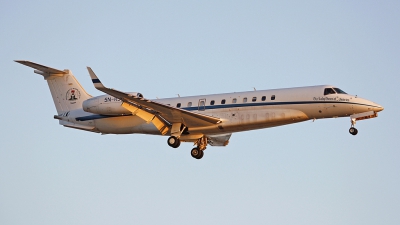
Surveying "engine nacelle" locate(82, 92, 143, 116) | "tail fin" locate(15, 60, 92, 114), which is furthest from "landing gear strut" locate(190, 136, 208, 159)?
"tail fin" locate(15, 60, 92, 114)

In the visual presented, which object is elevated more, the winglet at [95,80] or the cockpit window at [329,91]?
the cockpit window at [329,91]

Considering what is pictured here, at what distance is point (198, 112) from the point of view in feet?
103

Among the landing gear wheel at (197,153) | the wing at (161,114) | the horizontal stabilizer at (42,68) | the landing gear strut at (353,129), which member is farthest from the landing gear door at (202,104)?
the horizontal stabilizer at (42,68)

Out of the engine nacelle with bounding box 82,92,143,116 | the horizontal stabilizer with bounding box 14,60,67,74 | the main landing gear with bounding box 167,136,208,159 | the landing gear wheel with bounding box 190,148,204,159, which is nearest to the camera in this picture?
A: the engine nacelle with bounding box 82,92,143,116

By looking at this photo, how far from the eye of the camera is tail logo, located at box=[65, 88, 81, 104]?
114ft

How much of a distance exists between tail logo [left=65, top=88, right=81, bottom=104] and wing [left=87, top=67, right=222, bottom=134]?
537cm

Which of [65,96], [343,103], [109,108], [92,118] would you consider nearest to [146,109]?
[109,108]

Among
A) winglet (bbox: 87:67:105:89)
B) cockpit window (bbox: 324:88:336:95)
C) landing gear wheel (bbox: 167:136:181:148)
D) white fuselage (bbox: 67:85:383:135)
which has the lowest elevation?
landing gear wheel (bbox: 167:136:181:148)

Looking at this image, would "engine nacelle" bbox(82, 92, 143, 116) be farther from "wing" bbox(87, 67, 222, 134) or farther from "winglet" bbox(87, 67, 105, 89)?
"winglet" bbox(87, 67, 105, 89)

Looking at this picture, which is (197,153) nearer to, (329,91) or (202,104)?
(202,104)

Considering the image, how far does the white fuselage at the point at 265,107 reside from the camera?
29609 millimetres

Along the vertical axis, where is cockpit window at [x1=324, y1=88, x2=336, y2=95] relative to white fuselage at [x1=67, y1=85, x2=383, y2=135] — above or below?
above

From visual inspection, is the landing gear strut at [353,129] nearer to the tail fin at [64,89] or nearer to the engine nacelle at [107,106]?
the engine nacelle at [107,106]

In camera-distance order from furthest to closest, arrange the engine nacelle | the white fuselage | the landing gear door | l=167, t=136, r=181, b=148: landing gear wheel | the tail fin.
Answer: the tail fin, the landing gear door, l=167, t=136, r=181, b=148: landing gear wheel, the engine nacelle, the white fuselage
